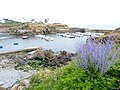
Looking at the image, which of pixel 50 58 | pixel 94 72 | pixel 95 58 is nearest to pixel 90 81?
pixel 94 72

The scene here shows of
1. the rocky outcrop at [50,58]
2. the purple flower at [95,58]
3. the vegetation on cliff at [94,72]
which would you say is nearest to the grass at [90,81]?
the vegetation on cliff at [94,72]

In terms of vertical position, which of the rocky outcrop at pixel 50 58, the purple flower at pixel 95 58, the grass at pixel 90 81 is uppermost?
the purple flower at pixel 95 58

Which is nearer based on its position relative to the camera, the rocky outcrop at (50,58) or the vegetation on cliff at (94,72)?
the vegetation on cliff at (94,72)

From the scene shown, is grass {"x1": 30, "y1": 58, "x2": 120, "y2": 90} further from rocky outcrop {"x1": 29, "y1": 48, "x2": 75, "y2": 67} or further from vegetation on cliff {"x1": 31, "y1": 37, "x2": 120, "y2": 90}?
rocky outcrop {"x1": 29, "y1": 48, "x2": 75, "y2": 67}

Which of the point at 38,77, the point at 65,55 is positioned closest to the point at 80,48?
the point at 38,77

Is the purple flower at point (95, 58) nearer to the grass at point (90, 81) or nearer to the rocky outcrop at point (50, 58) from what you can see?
the grass at point (90, 81)

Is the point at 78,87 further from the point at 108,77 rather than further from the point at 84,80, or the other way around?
the point at 108,77

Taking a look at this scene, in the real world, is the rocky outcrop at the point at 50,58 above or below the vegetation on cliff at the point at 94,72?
below

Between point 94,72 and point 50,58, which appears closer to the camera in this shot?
point 94,72

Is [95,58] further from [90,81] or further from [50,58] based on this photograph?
[50,58]

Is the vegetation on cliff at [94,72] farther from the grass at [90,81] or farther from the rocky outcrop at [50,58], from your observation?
the rocky outcrop at [50,58]

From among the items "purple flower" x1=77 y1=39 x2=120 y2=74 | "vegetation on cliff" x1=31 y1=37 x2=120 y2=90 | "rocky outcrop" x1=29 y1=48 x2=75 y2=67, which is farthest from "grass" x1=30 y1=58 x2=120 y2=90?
"rocky outcrop" x1=29 y1=48 x2=75 y2=67

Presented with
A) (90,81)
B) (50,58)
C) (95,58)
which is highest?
(95,58)

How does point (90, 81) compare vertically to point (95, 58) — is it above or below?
below
